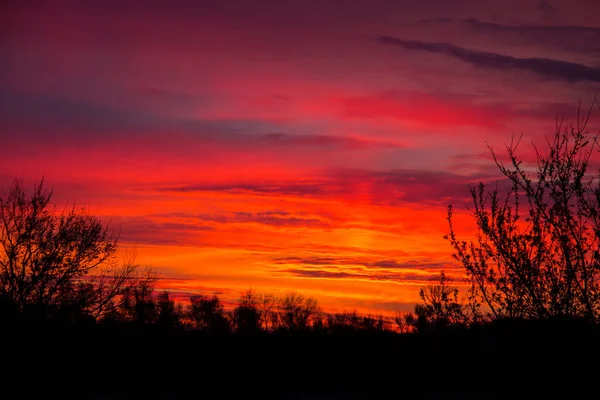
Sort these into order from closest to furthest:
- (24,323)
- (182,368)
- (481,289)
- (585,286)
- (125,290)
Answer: (585,286) < (182,368) < (481,289) < (24,323) < (125,290)

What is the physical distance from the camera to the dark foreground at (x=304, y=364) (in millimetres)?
12781

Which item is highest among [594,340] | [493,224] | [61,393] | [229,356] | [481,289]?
[493,224]

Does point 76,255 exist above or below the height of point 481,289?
above

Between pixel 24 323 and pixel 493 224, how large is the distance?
46.6ft

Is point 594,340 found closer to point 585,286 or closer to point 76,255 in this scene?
point 585,286

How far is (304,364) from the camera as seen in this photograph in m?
15.1

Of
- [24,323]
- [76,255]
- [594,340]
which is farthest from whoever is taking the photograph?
[76,255]

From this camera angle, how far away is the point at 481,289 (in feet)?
52.5

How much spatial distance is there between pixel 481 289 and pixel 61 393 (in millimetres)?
11415

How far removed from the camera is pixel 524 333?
1405 centimetres

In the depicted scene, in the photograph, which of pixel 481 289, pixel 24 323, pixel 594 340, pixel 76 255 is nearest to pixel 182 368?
pixel 24 323

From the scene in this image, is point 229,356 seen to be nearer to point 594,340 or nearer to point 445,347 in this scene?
point 445,347

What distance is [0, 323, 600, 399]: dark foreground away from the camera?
1278 cm

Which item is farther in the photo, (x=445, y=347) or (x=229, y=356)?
(x=229, y=356)
